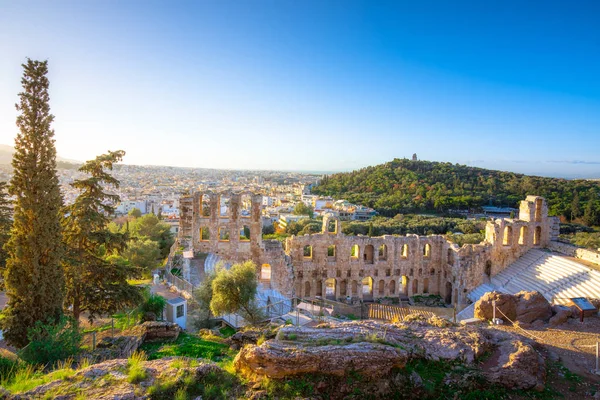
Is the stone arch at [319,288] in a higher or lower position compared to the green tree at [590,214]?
lower

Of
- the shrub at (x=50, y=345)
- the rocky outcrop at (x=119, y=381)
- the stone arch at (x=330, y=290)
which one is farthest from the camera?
the stone arch at (x=330, y=290)

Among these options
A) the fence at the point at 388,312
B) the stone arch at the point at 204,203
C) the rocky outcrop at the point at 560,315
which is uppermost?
the stone arch at the point at 204,203

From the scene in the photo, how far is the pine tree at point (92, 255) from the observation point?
42.2ft

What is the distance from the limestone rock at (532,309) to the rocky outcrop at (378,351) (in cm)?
504

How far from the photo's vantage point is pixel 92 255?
1339 cm

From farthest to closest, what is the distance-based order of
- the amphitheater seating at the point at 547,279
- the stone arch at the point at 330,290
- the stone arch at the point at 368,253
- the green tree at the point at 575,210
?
the green tree at the point at 575,210 < the stone arch at the point at 368,253 < the stone arch at the point at 330,290 < the amphitheater seating at the point at 547,279

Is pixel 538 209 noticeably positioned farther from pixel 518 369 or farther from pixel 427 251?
pixel 518 369

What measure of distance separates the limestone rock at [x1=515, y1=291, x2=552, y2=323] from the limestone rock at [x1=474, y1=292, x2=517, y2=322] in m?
0.21

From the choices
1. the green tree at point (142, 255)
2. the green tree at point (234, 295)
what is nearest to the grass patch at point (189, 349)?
the green tree at point (234, 295)

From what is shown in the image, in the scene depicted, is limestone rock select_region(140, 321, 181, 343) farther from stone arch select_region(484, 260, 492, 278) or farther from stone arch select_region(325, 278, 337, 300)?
stone arch select_region(484, 260, 492, 278)

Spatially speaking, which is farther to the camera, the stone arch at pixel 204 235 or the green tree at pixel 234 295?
the stone arch at pixel 204 235

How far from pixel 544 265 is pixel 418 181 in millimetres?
58785

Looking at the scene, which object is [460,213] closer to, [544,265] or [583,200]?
[583,200]

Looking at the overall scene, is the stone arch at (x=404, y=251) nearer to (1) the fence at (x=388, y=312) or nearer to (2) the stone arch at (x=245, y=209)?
(1) the fence at (x=388, y=312)
